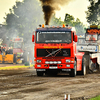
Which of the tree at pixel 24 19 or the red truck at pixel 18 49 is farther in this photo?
the tree at pixel 24 19

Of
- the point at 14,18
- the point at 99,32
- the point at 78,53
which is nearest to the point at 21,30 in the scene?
the point at 14,18

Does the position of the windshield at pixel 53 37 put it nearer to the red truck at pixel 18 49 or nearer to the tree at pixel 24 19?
the red truck at pixel 18 49

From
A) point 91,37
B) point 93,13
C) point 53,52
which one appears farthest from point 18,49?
point 53,52

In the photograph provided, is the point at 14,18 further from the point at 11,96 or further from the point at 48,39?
the point at 11,96

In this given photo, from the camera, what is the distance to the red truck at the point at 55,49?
68.4 feet

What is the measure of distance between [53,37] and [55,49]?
0.80 meters

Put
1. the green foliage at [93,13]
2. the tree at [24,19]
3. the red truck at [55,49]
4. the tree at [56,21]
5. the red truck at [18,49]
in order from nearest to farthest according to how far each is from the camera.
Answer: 1. the red truck at [55,49]
2. the red truck at [18,49]
3. the green foliage at [93,13]
4. the tree at [24,19]
5. the tree at [56,21]

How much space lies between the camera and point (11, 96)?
11.8 m

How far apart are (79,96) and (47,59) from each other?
365 inches

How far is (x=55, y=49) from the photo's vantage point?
20906 mm

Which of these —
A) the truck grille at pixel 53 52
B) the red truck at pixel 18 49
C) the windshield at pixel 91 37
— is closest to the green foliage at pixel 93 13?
the red truck at pixel 18 49

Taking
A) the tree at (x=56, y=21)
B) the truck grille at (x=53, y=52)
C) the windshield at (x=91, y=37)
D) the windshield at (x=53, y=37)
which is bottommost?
the truck grille at (x=53, y=52)

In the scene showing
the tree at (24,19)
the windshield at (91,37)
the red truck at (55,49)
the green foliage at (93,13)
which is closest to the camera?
the red truck at (55,49)

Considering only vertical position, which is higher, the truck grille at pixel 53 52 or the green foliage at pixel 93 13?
the green foliage at pixel 93 13
